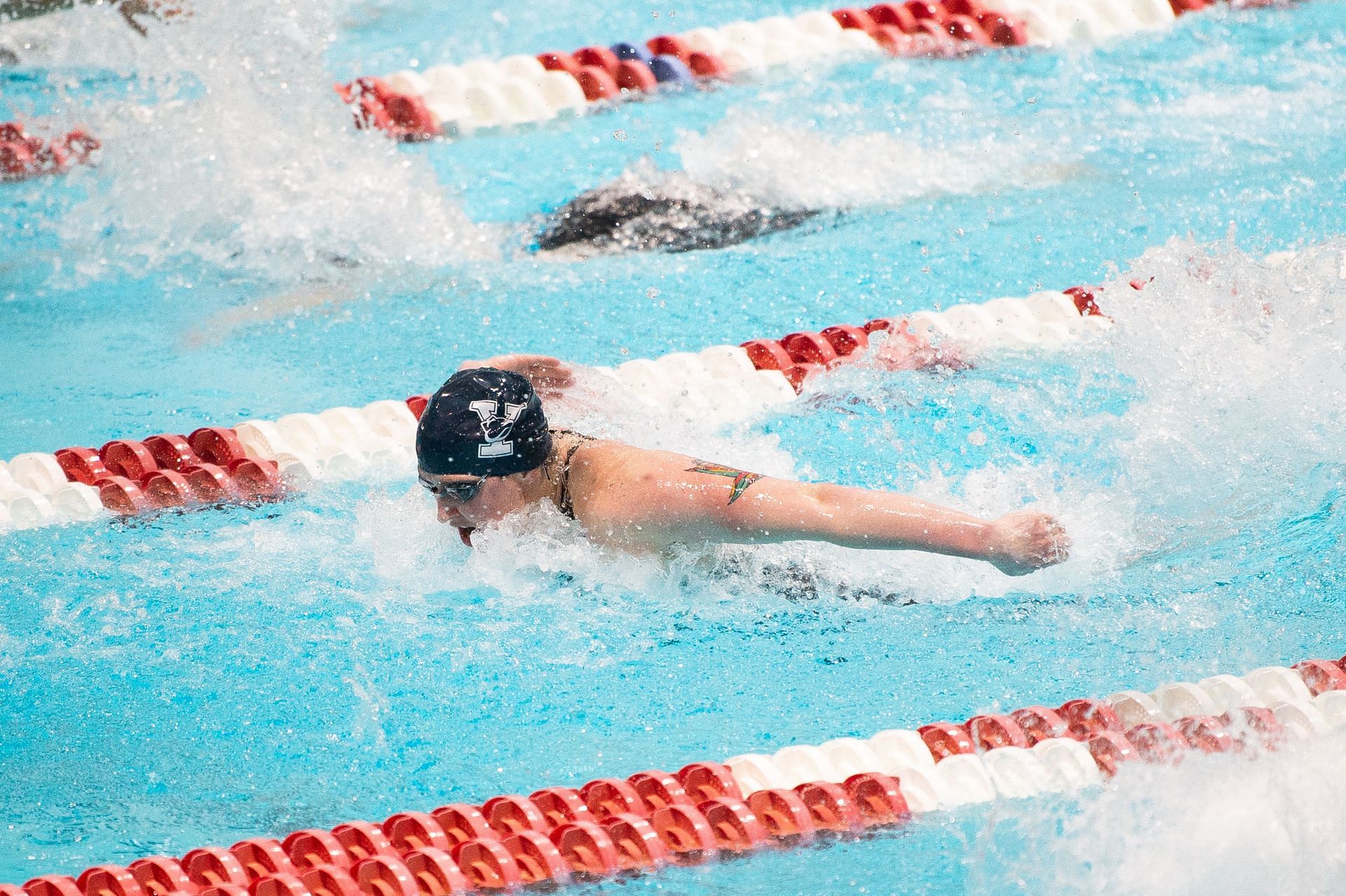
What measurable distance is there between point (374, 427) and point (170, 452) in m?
0.58

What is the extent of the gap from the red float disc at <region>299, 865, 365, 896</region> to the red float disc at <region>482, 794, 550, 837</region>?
278mm

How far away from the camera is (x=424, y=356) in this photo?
4930 millimetres

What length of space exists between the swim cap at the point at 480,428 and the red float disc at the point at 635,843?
835 millimetres

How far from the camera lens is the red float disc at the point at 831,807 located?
2699mm

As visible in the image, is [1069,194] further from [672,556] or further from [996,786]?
[996,786]

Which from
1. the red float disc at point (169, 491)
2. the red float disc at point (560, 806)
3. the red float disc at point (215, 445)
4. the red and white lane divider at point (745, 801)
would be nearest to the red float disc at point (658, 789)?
the red and white lane divider at point (745, 801)

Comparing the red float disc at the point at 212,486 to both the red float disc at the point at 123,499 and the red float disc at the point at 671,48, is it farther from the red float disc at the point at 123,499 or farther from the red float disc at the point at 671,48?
the red float disc at the point at 671,48

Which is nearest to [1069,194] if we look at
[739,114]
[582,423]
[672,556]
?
[739,114]

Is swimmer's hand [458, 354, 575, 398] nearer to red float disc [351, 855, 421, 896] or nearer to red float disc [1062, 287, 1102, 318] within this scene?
red float disc [351, 855, 421, 896]

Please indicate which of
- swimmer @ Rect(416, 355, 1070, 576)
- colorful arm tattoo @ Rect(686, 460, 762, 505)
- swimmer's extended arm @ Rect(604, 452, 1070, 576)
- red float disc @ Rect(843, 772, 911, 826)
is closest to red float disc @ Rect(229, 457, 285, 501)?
swimmer @ Rect(416, 355, 1070, 576)

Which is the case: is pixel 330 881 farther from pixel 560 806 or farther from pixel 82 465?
pixel 82 465

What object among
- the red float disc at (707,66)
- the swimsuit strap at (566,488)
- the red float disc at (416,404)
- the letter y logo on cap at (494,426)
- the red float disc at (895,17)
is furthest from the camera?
the red float disc at (895,17)

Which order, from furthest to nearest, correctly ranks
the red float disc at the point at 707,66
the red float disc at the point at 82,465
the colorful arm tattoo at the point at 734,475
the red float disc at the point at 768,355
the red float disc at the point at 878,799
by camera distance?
the red float disc at the point at 707,66
the red float disc at the point at 768,355
the red float disc at the point at 82,465
the colorful arm tattoo at the point at 734,475
the red float disc at the point at 878,799

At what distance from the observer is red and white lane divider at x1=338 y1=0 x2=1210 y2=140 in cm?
688
